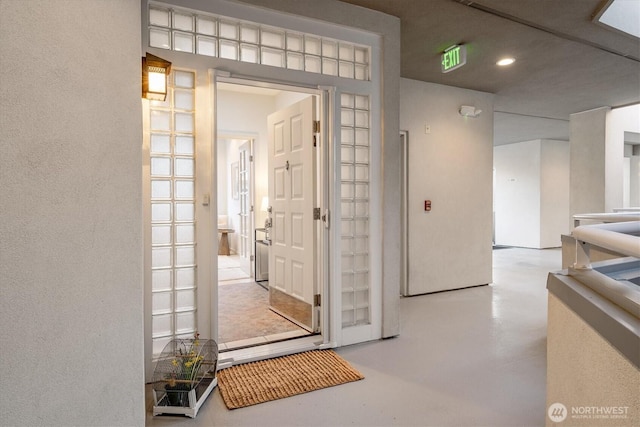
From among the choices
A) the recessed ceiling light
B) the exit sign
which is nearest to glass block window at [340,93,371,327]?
the exit sign

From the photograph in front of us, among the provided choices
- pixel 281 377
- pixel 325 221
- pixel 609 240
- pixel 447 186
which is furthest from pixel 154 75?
pixel 447 186

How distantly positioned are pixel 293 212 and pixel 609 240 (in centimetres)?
288

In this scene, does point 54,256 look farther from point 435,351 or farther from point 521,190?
point 521,190

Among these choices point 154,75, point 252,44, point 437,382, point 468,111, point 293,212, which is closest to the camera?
point 154,75

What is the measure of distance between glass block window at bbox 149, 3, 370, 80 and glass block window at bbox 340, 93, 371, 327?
31 centimetres

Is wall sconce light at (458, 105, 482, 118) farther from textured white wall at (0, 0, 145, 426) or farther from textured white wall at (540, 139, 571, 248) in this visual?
textured white wall at (540, 139, 571, 248)

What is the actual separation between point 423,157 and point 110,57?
3.91 m

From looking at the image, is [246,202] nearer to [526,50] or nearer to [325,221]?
[325,221]

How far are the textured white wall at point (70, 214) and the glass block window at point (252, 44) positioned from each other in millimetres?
913

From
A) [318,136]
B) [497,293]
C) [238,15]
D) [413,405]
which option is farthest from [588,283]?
[497,293]

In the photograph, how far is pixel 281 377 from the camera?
8.16 feet

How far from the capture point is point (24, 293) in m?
1.26

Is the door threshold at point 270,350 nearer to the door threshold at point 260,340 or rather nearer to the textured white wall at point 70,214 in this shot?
the door threshold at point 260,340

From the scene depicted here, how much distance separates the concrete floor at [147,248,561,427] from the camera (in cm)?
203
